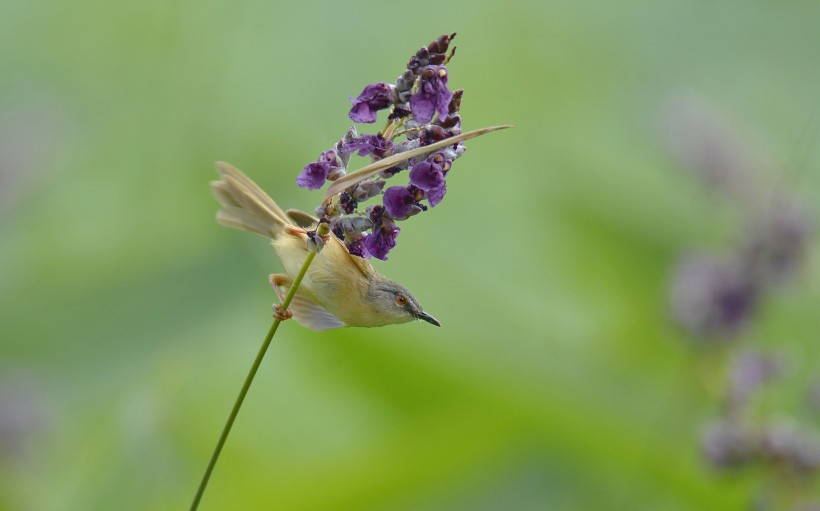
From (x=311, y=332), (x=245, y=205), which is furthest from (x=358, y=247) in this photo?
(x=311, y=332)

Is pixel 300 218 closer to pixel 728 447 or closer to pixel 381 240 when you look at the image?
pixel 381 240

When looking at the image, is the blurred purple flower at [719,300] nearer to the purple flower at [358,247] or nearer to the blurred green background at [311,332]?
the blurred green background at [311,332]

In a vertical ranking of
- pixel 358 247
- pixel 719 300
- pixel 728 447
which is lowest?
pixel 358 247

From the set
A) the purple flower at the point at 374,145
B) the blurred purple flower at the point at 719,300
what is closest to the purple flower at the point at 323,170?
the purple flower at the point at 374,145

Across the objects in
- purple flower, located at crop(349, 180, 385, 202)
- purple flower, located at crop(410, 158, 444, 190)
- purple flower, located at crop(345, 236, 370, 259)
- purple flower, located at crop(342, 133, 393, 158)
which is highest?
purple flower, located at crop(342, 133, 393, 158)

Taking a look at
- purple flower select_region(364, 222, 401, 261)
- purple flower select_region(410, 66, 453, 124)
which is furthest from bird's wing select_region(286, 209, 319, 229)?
purple flower select_region(410, 66, 453, 124)

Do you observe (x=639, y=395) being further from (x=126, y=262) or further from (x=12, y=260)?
(x=12, y=260)

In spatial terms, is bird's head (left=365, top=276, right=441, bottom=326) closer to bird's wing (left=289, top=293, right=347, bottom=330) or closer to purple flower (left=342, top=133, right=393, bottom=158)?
bird's wing (left=289, top=293, right=347, bottom=330)
